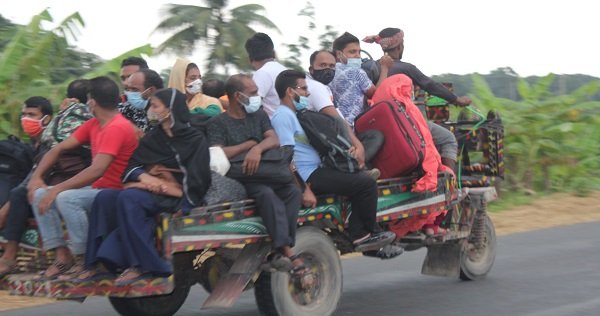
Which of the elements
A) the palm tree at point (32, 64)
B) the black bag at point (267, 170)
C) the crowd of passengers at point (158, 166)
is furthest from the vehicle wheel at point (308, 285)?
the palm tree at point (32, 64)

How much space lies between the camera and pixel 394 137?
A: 7.76 m

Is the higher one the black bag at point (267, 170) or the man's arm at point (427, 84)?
the man's arm at point (427, 84)

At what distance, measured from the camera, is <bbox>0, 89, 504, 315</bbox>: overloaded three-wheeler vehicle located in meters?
6.02

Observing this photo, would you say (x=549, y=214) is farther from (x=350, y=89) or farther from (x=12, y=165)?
(x=12, y=165)

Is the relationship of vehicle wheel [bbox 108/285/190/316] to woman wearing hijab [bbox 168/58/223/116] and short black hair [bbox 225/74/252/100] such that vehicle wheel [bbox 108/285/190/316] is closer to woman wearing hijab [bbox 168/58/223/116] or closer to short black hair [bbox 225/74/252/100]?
woman wearing hijab [bbox 168/58/223/116]

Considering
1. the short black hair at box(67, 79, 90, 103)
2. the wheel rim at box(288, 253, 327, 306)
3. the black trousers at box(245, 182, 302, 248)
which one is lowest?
the wheel rim at box(288, 253, 327, 306)

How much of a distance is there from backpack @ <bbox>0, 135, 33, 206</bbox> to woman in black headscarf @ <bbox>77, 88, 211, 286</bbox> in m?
0.97

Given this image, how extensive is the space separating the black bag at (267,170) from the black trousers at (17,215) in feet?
4.37

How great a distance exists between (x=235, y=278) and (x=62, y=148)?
1.42m

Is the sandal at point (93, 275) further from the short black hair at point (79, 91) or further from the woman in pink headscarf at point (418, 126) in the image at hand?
the woman in pink headscarf at point (418, 126)

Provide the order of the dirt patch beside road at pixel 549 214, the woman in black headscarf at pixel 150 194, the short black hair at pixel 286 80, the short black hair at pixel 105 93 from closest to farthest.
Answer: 1. the woman in black headscarf at pixel 150 194
2. the short black hair at pixel 105 93
3. the short black hair at pixel 286 80
4. the dirt patch beside road at pixel 549 214

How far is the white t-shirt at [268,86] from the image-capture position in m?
7.44

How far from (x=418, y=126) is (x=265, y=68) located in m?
1.41

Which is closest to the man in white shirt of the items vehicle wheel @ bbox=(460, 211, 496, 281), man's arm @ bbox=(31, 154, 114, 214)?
man's arm @ bbox=(31, 154, 114, 214)
